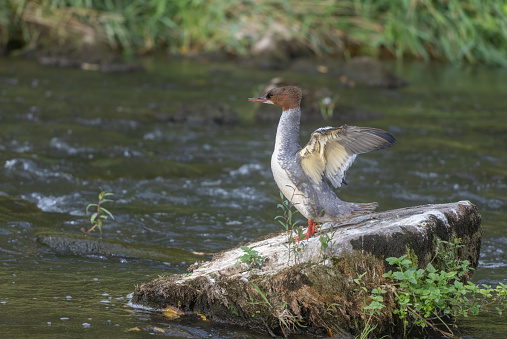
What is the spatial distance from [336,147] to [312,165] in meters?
0.19

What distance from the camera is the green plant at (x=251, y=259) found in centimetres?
381

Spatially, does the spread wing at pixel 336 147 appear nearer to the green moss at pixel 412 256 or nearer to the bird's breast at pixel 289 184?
the bird's breast at pixel 289 184

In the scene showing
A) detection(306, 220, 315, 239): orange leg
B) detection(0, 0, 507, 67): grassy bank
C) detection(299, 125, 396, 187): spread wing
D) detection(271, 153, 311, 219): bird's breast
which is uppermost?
detection(0, 0, 507, 67): grassy bank

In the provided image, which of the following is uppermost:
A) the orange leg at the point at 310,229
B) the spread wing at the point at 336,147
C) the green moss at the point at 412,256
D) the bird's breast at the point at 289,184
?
the spread wing at the point at 336,147

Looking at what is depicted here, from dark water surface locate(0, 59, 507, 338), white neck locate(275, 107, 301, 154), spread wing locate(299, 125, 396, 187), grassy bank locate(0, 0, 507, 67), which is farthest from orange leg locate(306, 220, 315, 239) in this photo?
grassy bank locate(0, 0, 507, 67)

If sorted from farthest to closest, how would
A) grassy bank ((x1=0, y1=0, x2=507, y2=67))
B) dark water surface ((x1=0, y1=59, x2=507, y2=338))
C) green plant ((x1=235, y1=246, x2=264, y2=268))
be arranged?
grassy bank ((x1=0, y1=0, x2=507, y2=67))
dark water surface ((x1=0, y1=59, x2=507, y2=338))
green plant ((x1=235, y1=246, x2=264, y2=268))

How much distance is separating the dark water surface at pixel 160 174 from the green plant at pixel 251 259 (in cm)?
38

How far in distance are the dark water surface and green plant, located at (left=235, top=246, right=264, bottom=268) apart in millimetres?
379

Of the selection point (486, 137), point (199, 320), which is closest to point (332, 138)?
point (199, 320)

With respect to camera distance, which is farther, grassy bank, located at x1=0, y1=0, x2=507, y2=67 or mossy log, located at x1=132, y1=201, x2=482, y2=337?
grassy bank, located at x1=0, y1=0, x2=507, y2=67

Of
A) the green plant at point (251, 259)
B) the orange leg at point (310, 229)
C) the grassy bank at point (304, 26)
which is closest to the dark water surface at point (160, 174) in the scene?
the green plant at point (251, 259)

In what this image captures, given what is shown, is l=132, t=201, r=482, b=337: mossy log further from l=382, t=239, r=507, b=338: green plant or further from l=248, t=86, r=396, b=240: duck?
l=248, t=86, r=396, b=240: duck

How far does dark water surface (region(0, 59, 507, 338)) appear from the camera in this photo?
4141 millimetres

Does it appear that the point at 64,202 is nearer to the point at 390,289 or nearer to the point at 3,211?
the point at 3,211
